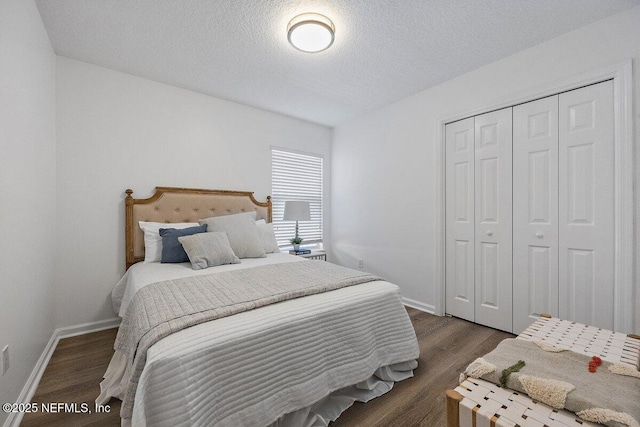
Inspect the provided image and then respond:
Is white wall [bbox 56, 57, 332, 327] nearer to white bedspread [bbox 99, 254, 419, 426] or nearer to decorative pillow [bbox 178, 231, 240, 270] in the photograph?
decorative pillow [bbox 178, 231, 240, 270]

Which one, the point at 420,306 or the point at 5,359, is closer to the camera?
the point at 5,359

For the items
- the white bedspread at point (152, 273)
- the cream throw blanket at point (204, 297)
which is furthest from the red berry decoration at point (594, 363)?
the white bedspread at point (152, 273)

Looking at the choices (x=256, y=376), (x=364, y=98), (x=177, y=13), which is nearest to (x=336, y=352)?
(x=256, y=376)

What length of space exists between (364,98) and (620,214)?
2.60 meters

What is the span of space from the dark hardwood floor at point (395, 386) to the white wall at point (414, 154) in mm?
646

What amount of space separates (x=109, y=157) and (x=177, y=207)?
2.58 ft

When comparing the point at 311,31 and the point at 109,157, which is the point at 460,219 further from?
the point at 109,157

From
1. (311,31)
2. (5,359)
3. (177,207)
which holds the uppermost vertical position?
(311,31)

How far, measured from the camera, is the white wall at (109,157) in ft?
8.26

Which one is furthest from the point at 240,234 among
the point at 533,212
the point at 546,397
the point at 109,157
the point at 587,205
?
the point at 587,205

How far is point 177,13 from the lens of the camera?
6.41 feet

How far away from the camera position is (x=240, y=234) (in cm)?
283

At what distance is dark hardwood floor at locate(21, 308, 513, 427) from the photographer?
1.50 metres

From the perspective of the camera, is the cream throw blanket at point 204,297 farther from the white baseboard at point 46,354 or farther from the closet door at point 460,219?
the closet door at point 460,219
